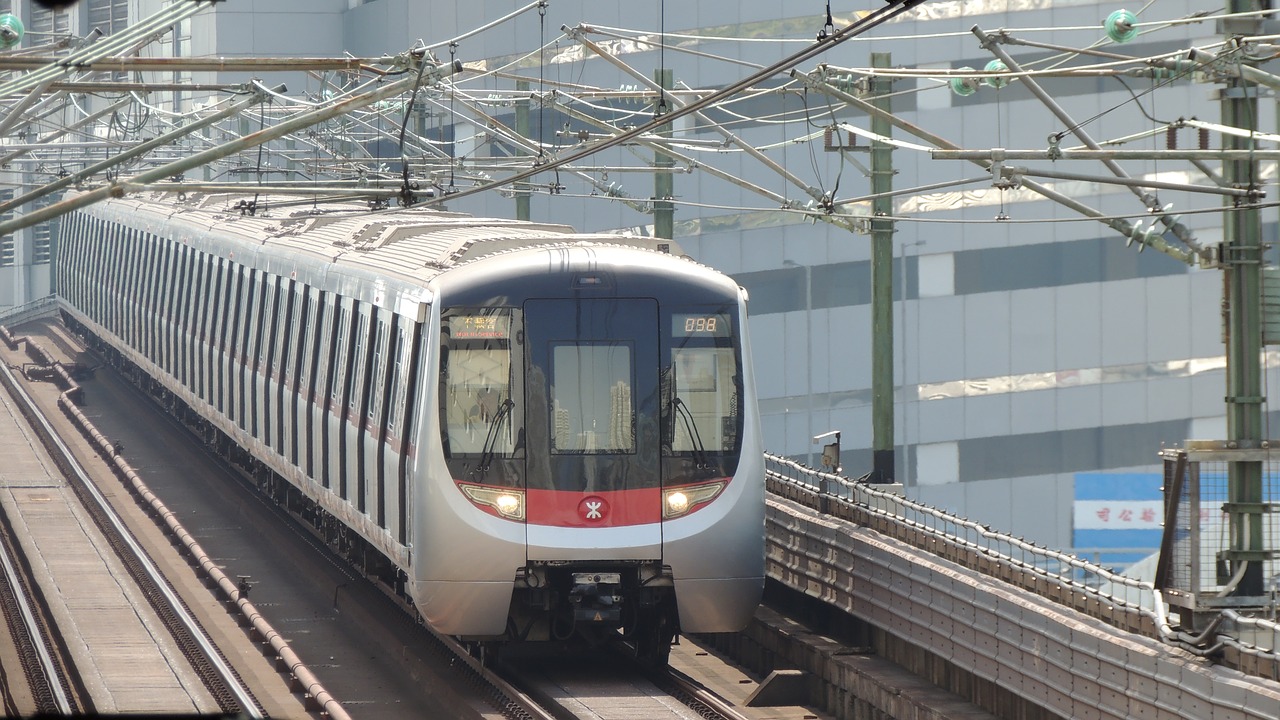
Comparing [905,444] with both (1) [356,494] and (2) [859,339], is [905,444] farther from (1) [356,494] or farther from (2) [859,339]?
(1) [356,494]

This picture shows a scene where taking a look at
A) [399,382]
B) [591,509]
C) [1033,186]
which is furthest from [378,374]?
[1033,186]

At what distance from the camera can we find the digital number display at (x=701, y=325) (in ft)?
43.8

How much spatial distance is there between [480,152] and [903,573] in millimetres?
36718

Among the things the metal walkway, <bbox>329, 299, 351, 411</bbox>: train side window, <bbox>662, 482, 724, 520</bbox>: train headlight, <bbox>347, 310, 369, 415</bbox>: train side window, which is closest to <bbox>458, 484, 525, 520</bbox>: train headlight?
<bbox>662, 482, 724, 520</bbox>: train headlight

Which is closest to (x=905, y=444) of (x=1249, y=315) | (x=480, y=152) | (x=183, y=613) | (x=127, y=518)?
(x=480, y=152)

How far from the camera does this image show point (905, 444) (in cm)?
3847

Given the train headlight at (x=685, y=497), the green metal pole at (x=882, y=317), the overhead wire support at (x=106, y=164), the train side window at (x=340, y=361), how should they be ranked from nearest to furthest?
the overhead wire support at (x=106, y=164)
the train headlight at (x=685, y=497)
the green metal pole at (x=882, y=317)
the train side window at (x=340, y=361)

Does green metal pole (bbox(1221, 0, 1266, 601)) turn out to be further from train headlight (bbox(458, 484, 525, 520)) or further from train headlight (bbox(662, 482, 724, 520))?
train headlight (bbox(458, 484, 525, 520))

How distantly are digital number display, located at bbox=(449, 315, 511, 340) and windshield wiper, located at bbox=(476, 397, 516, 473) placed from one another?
48cm

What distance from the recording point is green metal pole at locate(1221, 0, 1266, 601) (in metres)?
10.9

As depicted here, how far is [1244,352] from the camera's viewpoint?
11.2 meters

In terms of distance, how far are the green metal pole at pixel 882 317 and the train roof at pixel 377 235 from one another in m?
2.28

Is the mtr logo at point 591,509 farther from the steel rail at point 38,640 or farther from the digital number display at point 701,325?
the steel rail at point 38,640

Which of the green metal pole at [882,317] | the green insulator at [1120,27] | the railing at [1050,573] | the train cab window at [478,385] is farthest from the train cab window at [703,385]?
the green insulator at [1120,27]
